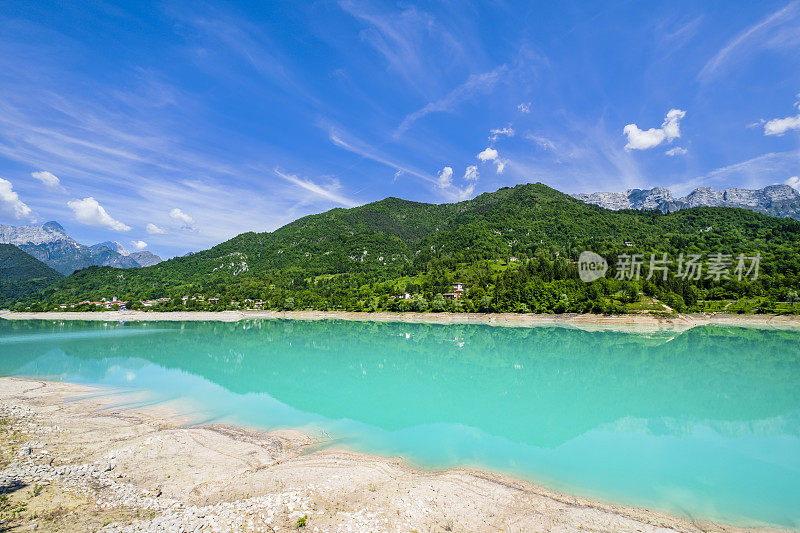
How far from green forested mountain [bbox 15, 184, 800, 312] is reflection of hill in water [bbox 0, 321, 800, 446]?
56.0 feet

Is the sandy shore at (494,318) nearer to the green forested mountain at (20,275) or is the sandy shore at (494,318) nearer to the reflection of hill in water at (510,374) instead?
the reflection of hill in water at (510,374)

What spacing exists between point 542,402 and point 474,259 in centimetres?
7437

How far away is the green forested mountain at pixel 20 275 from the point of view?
11259 cm

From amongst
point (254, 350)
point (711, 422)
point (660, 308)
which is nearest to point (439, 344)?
point (254, 350)

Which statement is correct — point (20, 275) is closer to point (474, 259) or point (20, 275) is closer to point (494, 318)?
point (474, 259)

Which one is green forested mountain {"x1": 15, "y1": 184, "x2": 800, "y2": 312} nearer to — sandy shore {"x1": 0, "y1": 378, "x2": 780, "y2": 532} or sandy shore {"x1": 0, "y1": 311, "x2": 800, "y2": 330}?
sandy shore {"x1": 0, "y1": 311, "x2": 800, "y2": 330}

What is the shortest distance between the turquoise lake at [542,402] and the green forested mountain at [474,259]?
2240cm

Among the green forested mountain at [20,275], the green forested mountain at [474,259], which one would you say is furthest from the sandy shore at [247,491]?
the green forested mountain at [20,275]

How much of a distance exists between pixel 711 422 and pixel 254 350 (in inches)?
1311

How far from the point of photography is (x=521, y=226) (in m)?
110

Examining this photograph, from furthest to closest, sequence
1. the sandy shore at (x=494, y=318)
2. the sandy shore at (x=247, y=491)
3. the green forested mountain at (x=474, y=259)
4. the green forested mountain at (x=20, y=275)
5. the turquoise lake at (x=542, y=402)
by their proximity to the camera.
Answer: the green forested mountain at (x=20, y=275)
the green forested mountain at (x=474, y=259)
the sandy shore at (x=494, y=318)
the turquoise lake at (x=542, y=402)
the sandy shore at (x=247, y=491)

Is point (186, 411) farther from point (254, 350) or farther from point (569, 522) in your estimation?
point (254, 350)

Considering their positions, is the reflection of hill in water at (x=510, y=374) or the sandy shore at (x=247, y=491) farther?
the reflection of hill in water at (x=510, y=374)

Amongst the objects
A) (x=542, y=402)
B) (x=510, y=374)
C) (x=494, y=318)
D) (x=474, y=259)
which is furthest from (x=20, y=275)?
(x=542, y=402)
